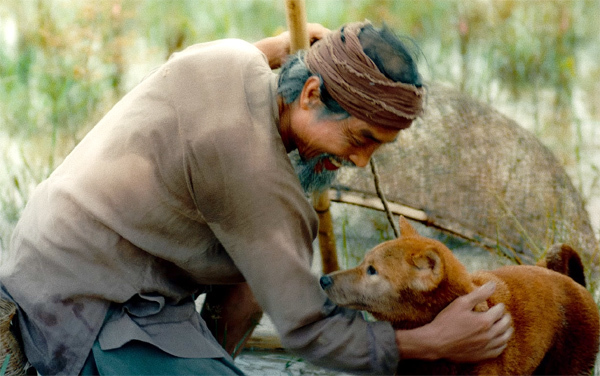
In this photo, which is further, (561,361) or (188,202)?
(561,361)

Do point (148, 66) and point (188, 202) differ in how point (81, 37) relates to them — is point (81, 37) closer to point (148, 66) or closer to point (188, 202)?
point (148, 66)

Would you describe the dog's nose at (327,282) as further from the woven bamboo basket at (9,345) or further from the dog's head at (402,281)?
the woven bamboo basket at (9,345)

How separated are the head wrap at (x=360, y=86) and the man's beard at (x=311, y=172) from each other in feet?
1.20

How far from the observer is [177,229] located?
99.5 inches

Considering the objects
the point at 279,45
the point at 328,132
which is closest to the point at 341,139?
the point at 328,132

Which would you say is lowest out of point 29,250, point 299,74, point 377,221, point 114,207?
point 377,221

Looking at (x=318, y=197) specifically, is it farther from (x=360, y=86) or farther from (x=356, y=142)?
(x=360, y=86)

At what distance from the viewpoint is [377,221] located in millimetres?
5055

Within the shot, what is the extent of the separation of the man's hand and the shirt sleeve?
78 centimetres

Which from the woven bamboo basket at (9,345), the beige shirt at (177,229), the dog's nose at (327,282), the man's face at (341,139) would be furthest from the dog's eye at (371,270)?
the woven bamboo basket at (9,345)

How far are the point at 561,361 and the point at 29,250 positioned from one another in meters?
2.22

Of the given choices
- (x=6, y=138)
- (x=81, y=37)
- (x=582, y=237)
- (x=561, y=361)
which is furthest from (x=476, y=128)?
(x=6, y=138)

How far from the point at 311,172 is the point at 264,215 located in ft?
1.74

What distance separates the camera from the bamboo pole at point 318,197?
10.0 feet
